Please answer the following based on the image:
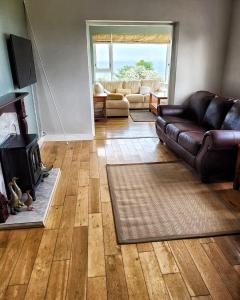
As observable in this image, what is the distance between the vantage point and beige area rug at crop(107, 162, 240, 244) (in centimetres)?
197

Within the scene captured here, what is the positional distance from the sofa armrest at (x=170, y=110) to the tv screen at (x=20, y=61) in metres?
2.20

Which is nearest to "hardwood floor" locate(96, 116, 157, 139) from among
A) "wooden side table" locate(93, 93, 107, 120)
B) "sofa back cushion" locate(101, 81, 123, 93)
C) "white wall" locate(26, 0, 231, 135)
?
"wooden side table" locate(93, 93, 107, 120)

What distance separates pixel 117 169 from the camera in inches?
124

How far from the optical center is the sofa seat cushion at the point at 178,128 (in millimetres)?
3311

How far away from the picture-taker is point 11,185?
7.16ft

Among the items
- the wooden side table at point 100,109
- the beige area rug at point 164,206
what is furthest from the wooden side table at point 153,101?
the beige area rug at point 164,206

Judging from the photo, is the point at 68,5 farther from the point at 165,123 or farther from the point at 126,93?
the point at 126,93

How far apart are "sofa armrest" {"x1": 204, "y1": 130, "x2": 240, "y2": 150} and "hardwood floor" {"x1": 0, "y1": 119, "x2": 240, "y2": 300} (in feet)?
1.93

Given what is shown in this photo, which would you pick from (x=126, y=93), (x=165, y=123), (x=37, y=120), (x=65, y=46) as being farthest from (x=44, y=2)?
(x=126, y=93)

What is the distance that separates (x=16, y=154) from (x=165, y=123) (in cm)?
239

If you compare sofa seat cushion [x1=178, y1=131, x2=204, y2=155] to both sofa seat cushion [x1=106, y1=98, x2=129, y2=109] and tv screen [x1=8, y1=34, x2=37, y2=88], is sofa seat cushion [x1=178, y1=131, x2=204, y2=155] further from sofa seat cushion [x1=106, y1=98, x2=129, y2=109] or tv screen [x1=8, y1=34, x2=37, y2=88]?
sofa seat cushion [x1=106, y1=98, x2=129, y2=109]

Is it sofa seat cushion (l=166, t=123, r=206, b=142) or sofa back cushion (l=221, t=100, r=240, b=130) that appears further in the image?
sofa seat cushion (l=166, t=123, r=206, b=142)

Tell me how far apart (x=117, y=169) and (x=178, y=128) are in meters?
1.09

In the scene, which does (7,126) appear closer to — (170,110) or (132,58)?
(170,110)
